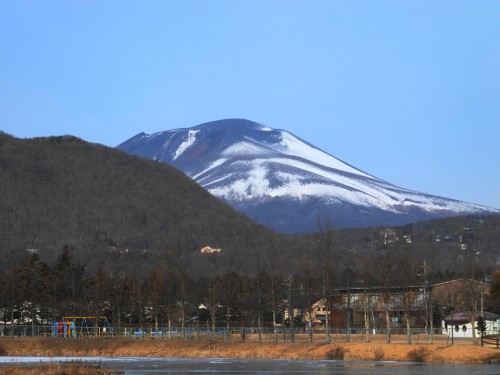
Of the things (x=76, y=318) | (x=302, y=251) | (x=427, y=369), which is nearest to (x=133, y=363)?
(x=427, y=369)

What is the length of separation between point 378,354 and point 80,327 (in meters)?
46.3

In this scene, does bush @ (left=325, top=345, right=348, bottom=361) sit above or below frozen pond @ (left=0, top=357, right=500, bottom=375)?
above

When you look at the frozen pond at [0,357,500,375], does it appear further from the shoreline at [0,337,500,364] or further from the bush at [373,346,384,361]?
the shoreline at [0,337,500,364]

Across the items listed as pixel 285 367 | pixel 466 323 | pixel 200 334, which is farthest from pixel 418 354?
pixel 466 323

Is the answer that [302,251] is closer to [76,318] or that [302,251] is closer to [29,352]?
[76,318]

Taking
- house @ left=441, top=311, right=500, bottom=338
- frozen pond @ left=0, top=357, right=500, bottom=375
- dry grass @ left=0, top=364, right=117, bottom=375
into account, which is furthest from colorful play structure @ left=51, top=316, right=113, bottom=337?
dry grass @ left=0, top=364, right=117, bottom=375

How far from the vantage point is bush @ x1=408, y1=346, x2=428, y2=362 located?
215 ft

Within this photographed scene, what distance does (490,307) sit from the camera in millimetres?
113125

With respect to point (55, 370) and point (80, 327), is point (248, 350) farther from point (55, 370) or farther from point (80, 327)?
point (80, 327)

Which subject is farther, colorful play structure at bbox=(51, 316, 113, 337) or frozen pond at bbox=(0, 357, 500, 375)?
colorful play structure at bbox=(51, 316, 113, 337)

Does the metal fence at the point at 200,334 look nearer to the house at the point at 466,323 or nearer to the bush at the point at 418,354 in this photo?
the house at the point at 466,323

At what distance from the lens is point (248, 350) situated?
77062mm

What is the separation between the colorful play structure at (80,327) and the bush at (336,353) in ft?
107

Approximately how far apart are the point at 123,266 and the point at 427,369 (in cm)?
13366
